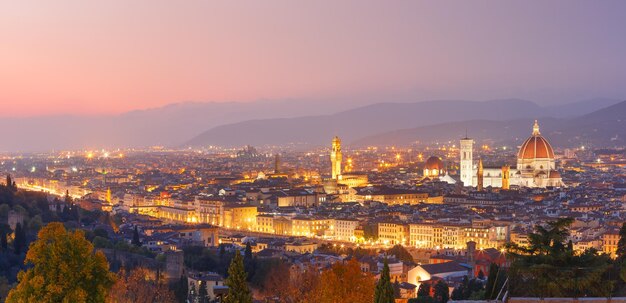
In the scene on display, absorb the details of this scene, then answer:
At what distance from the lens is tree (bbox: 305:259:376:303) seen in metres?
17.7

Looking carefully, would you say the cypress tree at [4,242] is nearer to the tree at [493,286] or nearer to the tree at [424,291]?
the tree at [424,291]

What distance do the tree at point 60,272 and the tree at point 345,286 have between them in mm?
5276

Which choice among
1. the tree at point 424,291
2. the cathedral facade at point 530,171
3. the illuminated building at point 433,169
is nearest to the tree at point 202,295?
the tree at point 424,291

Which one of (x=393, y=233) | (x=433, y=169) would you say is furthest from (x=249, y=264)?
(x=433, y=169)

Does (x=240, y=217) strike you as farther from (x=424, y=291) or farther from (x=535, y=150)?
(x=424, y=291)

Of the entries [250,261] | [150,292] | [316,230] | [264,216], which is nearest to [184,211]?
[264,216]

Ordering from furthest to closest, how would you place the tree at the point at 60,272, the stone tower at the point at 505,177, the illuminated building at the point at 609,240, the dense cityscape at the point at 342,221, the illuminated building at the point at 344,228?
the stone tower at the point at 505,177 < the illuminated building at the point at 344,228 < the illuminated building at the point at 609,240 < the dense cityscape at the point at 342,221 < the tree at the point at 60,272

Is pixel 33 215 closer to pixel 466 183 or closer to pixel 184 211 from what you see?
pixel 184 211

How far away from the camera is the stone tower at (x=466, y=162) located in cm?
7700

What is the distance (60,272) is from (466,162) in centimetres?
6735

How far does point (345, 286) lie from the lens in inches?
703

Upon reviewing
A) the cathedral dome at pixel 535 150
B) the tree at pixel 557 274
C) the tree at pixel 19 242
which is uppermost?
the cathedral dome at pixel 535 150

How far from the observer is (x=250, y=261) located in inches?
1224

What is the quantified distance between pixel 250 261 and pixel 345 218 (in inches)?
777
